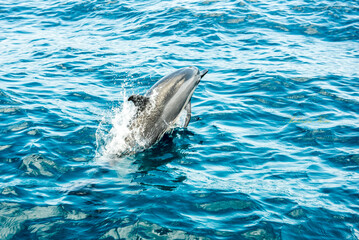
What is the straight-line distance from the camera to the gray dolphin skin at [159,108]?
9805 millimetres

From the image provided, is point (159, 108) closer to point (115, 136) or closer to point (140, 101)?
point (140, 101)

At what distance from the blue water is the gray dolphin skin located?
37 centimetres

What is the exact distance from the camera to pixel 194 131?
11.1m

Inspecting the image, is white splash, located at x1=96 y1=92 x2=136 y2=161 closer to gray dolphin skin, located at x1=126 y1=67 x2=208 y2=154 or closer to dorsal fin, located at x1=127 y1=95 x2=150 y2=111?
gray dolphin skin, located at x1=126 y1=67 x2=208 y2=154

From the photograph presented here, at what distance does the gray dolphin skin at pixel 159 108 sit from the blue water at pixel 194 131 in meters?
0.37

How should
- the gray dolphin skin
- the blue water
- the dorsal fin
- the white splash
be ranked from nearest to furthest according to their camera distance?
the blue water
the dorsal fin
the white splash
the gray dolphin skin

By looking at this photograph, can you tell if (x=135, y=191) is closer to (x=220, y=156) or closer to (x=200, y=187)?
(x=200, y=187)

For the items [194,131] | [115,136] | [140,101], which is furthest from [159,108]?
[194,131]

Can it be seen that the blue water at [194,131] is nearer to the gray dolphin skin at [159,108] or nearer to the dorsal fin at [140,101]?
the gray dolphin skin at [159,108]

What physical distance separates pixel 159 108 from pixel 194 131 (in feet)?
4.88

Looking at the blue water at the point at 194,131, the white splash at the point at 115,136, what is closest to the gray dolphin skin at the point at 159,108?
the white splash at the point at 115,136

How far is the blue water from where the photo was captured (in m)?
7.27

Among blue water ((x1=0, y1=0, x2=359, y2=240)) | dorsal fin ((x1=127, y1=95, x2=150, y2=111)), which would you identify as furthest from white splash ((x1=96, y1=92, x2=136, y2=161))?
dorsal fin ((x1=127, y1=95, x2=150, y2=111))

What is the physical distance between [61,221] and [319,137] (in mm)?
6813
